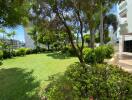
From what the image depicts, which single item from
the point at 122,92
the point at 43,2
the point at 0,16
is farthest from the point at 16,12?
the point at 122,92

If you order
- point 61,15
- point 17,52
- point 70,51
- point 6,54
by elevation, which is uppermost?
point 61,15

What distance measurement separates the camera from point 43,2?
991 centimetres

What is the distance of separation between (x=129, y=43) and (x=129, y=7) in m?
5.07

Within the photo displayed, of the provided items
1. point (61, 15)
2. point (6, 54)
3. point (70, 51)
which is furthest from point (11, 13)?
point (6, 54)

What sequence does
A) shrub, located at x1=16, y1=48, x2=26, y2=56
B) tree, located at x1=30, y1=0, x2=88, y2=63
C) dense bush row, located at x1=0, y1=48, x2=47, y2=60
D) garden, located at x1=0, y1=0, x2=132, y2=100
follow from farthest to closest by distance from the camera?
shrub, located at x1=16, y1=48, x2=26, y2=56 → dense bush row, located at x1=0, y1=48, x2=47, y2=60 → tree, located at x1=30, y1=0, x2=88, y2=63 → garden, located at x1=0, y1=0, x2=132, y2=100

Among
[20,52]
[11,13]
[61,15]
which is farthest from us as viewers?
[20,52]

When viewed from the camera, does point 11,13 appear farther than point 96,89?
Yes

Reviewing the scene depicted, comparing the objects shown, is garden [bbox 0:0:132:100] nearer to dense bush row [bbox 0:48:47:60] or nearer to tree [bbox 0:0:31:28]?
tree [bbox 0:0:31:28]

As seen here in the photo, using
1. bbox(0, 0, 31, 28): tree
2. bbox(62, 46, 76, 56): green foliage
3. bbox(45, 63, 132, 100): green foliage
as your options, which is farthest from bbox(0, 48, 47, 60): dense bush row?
bbox(45, 63, 132, 100): green foliage

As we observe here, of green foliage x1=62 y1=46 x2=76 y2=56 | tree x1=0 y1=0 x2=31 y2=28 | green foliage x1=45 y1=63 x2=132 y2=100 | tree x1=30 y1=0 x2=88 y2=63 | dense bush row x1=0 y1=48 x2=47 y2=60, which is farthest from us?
dense bush row x1=0 y1=48 x2=47 y2=60

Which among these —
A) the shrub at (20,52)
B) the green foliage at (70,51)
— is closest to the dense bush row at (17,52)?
the shrub at (20,52)

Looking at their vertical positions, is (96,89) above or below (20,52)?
above

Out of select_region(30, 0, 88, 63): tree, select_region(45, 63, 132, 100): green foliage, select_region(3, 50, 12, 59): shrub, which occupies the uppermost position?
select_region(30, 0, 88, 63): tree

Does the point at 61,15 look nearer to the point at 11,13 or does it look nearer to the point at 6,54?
the point at 11,13
